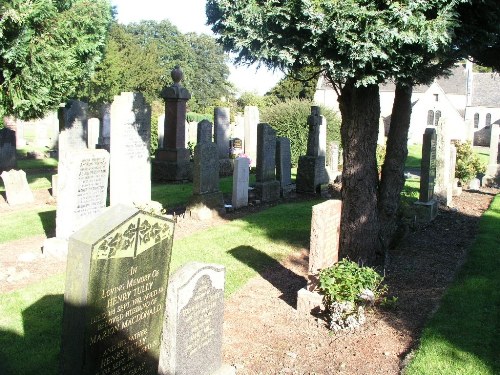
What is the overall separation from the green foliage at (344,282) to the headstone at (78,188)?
4.34m

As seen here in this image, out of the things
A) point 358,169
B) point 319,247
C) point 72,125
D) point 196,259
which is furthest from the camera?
point 72,125

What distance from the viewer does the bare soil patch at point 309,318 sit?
5.87m

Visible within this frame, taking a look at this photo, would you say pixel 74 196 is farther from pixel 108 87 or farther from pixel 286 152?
pixel 108 87

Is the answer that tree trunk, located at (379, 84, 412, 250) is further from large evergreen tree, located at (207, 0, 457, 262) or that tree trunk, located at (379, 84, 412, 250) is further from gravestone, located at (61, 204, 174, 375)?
gravestone, located at (61, 204, 174, 375)

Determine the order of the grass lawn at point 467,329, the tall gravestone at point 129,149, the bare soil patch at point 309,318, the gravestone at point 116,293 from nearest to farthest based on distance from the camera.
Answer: the gravestone at point 116,293 < the grass lawn at point 467,329 < the bare soil patch at point 309,318 < the tall gravestone at point 129,149

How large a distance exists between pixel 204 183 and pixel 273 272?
4.26 metres

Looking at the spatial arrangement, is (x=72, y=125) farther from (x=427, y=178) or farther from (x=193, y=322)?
(x=193, y=322)

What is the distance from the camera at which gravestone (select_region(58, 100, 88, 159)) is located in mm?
14562

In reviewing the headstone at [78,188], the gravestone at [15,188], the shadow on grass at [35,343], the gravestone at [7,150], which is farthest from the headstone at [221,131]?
the shadow on grass at [35,343]

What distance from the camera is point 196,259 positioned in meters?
9.21

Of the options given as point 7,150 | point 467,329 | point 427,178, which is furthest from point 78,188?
point 7,150

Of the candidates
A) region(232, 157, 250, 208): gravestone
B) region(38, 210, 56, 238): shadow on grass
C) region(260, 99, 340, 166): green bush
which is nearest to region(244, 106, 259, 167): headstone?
region(260, 99, 340, 166): green bush

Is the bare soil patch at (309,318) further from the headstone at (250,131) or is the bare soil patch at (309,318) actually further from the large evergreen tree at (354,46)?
the headstone at (250,131)

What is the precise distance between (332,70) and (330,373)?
3.82 m
